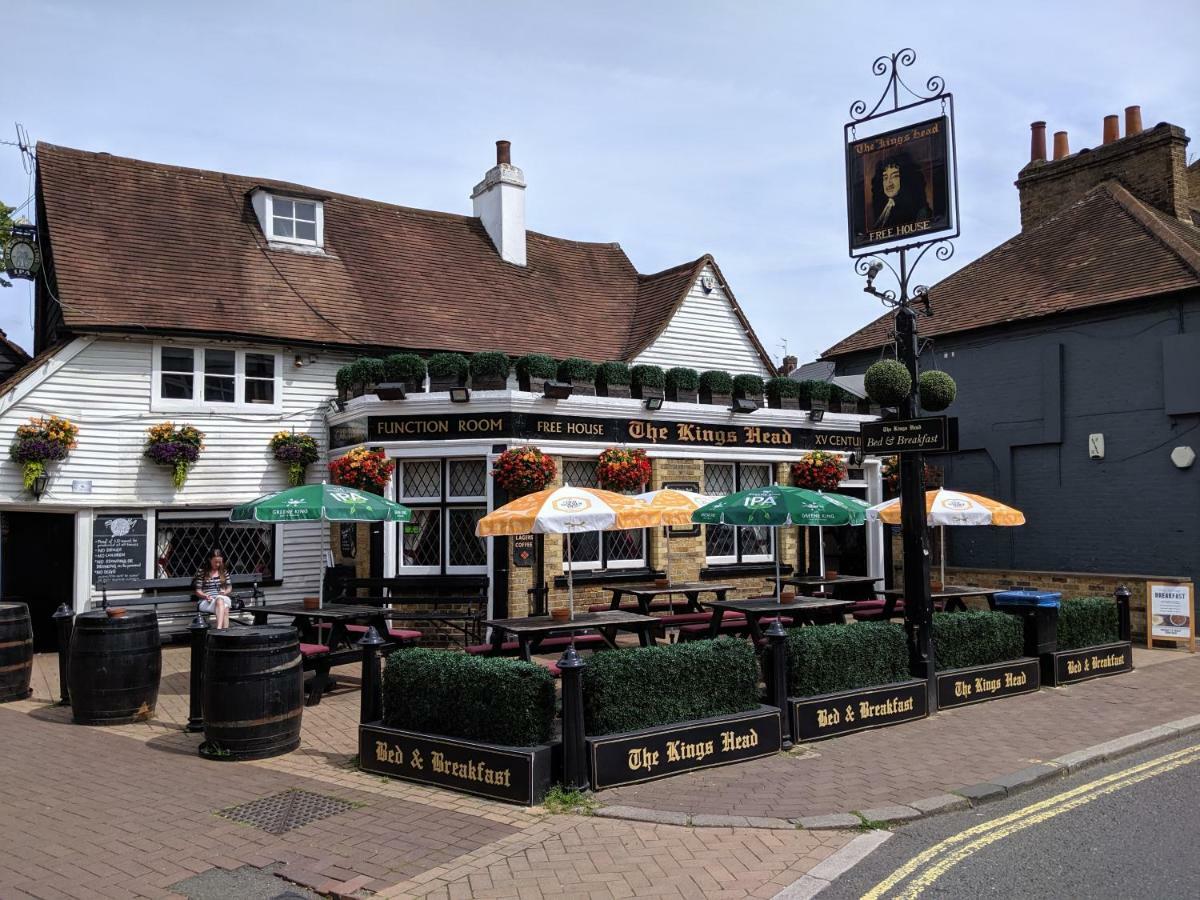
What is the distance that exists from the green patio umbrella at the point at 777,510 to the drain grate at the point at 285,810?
6353mm

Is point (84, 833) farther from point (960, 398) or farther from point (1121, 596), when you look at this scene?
point (960, 398)

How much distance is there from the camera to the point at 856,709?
9094 millimetres

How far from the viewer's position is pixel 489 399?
14594 millimetres

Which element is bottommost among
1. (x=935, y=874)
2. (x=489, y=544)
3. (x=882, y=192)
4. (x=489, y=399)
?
(x=935, y=874)

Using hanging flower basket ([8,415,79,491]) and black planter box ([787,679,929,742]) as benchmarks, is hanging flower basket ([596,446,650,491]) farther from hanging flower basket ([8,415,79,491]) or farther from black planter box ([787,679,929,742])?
hanging flower basket ([8,415,79,491])

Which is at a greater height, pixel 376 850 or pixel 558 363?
pixel 558 363

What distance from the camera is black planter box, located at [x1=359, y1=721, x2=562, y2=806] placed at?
6.96m

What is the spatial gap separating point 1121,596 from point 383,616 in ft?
31.4

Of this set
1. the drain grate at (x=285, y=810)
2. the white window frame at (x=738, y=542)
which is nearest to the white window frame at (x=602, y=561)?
the white window frame at (x=738, y=542)

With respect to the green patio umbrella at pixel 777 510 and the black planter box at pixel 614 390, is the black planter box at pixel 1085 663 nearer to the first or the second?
the green patio umbrella at pixel 777 510

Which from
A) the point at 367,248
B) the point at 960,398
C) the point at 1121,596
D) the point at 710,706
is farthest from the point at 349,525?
the point at 960,398

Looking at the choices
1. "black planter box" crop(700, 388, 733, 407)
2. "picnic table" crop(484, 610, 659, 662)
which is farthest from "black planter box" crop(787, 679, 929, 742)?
"black planter box" crop(700, 388, 733, 407)

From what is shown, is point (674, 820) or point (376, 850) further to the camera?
point (674, 820)

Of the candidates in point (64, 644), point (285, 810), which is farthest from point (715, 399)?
point (285, 810)
